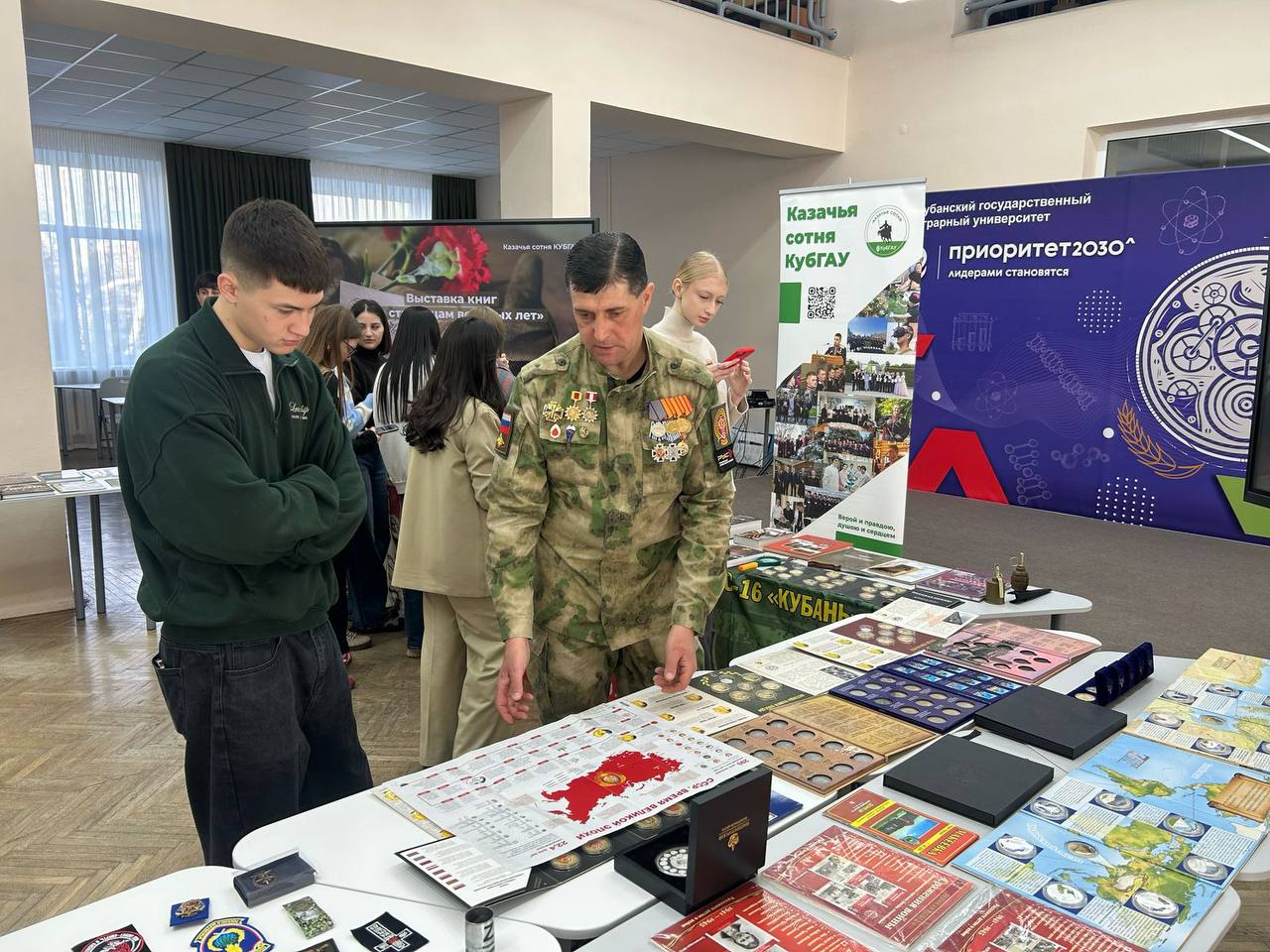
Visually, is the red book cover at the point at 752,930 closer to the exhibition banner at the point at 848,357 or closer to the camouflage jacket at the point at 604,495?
the camouflage jacket at the point at 604,495

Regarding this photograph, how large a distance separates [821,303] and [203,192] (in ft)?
27.5

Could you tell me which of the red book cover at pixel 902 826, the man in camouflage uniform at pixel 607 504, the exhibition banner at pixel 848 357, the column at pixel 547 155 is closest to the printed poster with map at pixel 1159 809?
the red book cover at pixel 902 826

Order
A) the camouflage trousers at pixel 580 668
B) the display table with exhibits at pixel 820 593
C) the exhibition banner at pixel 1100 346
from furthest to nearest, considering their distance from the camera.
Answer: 1. the exhibition banner at pixel 1100 346
2. the display table with exhibits at pixel 820 593
3. the camouflage trousers at pixel 580 668

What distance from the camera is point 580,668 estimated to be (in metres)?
1.88

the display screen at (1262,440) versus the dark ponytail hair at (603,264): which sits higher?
the dark ponytail hair at (603,264)

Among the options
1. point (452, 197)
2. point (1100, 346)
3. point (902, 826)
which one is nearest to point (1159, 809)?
point (902, 826)

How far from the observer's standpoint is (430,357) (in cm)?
329

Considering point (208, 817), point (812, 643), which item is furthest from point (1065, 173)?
point (208, 817)

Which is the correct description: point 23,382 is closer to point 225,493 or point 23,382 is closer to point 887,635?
point 225,493

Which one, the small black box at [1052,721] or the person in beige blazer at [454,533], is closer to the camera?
the small black box at [1052,721]

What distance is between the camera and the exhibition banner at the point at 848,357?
11.5 feet

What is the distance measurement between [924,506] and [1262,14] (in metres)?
3.82

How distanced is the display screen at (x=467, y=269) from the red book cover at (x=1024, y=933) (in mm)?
4132

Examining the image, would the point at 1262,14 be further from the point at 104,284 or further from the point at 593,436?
the point at 104,284
